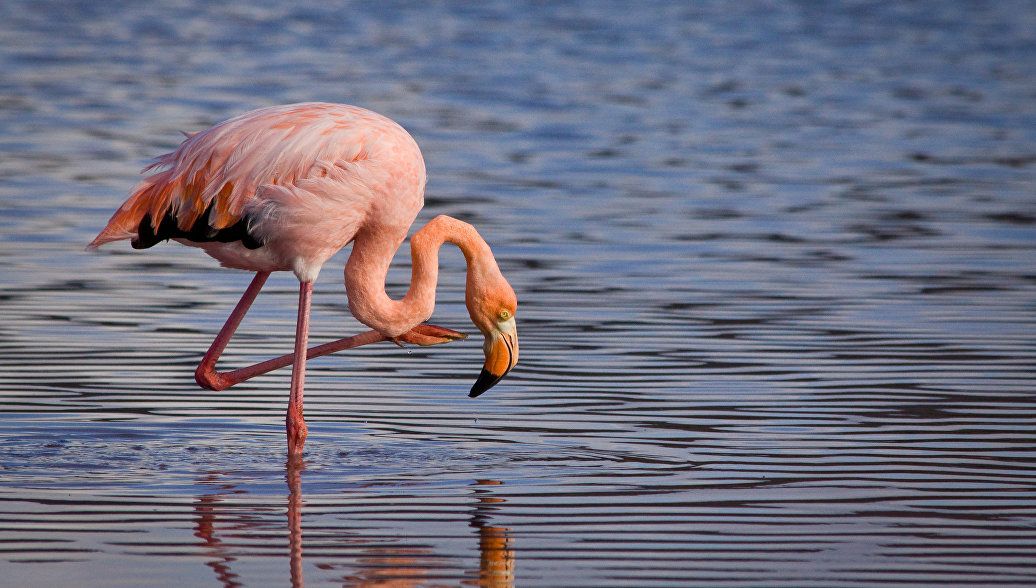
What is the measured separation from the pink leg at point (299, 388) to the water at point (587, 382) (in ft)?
0.39

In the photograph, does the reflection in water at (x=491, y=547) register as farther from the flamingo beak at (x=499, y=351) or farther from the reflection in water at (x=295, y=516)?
the flamingo beak at (x=499, y=351)

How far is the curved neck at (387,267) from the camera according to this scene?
7406mm

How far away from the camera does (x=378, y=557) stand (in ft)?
17.8

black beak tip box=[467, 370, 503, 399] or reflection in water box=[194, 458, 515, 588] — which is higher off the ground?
reflection in water box=[194, 458, 515, 588]

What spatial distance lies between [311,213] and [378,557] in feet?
6.80

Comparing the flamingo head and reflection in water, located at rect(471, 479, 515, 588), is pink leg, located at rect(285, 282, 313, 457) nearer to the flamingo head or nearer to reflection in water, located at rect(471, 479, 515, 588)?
the flamingo head

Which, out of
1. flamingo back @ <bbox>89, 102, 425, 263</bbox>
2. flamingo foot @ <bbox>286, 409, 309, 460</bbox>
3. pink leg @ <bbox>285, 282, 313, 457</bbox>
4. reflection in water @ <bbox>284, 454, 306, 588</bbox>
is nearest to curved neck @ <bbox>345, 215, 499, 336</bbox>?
flamingo back @ <bbox>89, 102, 425, 263</bbox>

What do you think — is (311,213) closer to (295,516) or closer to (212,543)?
(295,516)

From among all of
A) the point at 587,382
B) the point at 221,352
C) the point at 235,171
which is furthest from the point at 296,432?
the point at 587,382

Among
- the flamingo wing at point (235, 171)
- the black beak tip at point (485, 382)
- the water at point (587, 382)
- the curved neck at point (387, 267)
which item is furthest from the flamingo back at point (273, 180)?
the water at point (587, 382)

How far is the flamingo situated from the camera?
23.5 ft

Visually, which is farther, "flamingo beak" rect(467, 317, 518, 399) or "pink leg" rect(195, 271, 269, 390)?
"pink leg" rect(195, 271, 269, 390)

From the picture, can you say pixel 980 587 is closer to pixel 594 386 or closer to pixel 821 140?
pixel 594 386

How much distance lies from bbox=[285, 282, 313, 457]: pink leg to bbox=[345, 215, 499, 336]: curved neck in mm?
226
